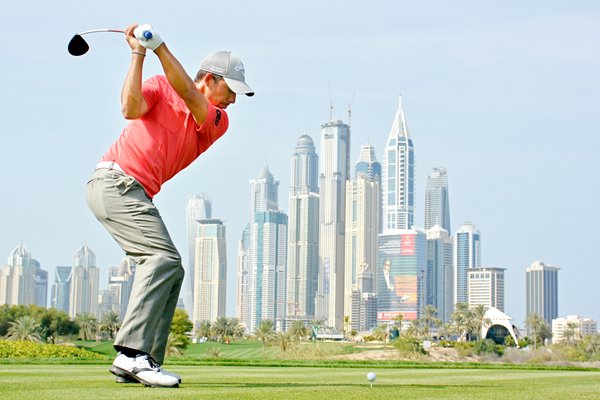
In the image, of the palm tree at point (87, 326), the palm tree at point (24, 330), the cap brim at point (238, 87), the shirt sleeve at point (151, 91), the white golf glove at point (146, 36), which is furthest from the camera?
the palm tree at point (87, 326)

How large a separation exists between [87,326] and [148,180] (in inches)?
4671

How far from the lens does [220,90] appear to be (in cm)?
692

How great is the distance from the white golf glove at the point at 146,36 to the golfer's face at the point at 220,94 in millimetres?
698

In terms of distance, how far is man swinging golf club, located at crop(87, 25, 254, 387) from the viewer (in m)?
6.38

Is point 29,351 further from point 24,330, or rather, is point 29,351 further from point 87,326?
point 87,326

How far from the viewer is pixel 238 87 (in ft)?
22.4

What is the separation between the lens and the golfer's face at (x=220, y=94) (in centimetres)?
691

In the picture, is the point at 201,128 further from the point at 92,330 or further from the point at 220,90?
the point at 92,330

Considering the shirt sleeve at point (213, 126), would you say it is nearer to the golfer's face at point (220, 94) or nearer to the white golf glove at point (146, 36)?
the golfer's face at point (220, 94)

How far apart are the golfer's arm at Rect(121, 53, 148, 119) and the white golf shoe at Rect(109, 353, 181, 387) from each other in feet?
5.03

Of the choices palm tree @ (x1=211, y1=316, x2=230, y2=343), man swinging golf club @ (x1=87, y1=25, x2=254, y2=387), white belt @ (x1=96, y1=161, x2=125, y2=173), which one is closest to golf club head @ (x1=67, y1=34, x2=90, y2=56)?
man swinging golf club @ (x1=87, y1=25, x2=254, y2=387)

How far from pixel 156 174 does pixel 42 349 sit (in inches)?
582

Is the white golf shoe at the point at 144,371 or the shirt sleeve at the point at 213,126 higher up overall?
the shirt sleeve at the point at 213,126

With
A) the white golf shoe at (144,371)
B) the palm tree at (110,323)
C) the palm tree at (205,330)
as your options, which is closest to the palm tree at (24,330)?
the palm tree at (110,323)
